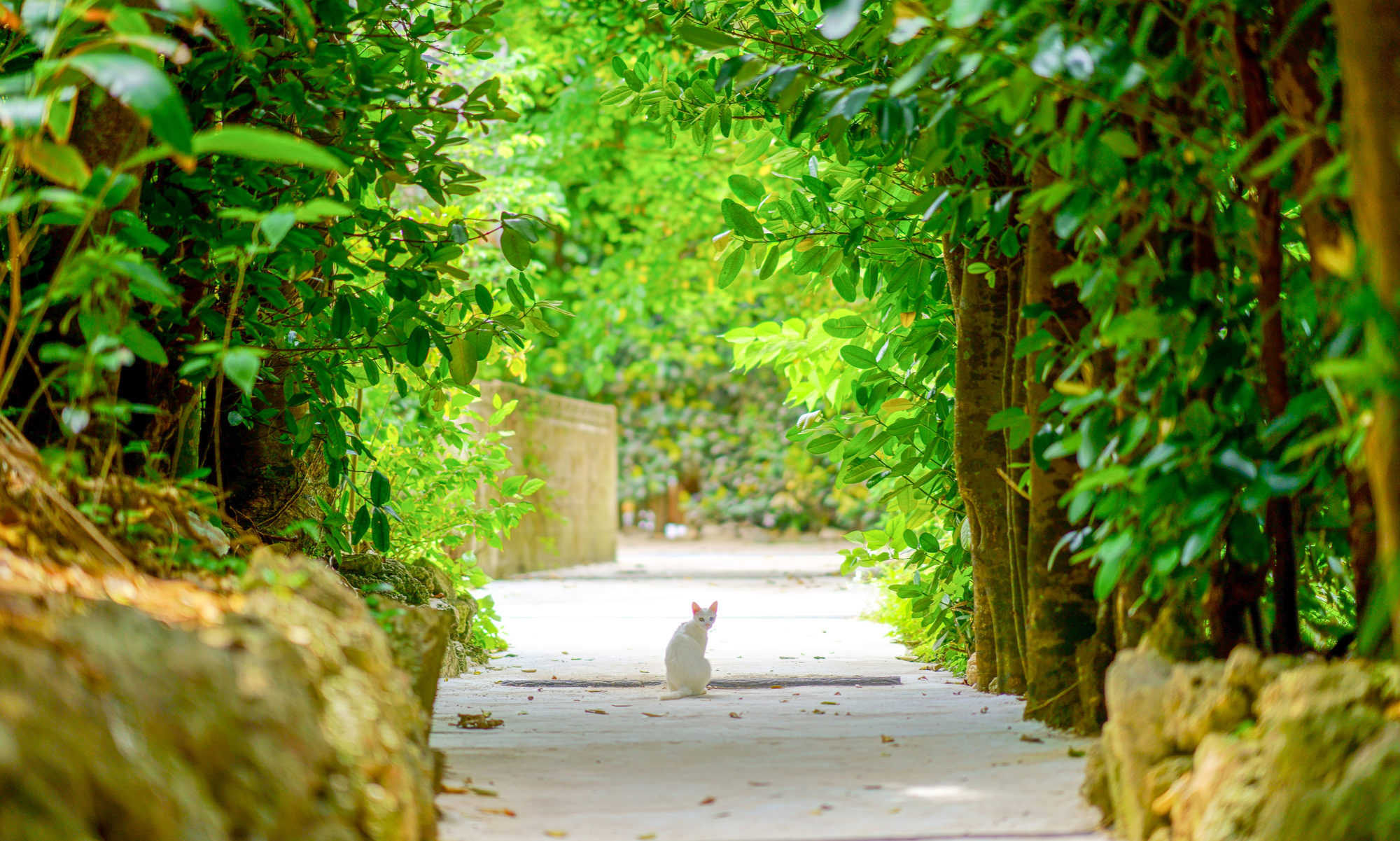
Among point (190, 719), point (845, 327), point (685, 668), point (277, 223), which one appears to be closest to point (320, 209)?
point (277, 223)

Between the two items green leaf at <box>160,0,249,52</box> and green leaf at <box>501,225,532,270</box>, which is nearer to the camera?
green leaf at <box>160,0,249,52</box>

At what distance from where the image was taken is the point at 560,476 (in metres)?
11.9

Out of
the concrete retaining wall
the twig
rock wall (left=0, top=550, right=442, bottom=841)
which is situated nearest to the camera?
rock wall (left=0, top=550, right=442, bottom=841)

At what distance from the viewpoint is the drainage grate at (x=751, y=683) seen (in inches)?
162

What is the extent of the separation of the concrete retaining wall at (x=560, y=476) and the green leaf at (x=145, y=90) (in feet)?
25.1

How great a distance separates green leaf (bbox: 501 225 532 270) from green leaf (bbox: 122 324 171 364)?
3.80ft

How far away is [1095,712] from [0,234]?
301cm

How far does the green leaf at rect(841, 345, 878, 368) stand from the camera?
3.91 m

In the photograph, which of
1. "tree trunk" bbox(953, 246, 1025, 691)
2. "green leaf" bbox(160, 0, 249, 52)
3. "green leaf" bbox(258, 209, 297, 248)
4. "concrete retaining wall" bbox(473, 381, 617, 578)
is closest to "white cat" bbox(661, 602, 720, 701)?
"tree trunk" bbox(953, 246, 1025, 691)

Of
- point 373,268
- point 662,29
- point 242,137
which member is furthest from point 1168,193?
point 662,29

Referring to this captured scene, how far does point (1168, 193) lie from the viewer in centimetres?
224

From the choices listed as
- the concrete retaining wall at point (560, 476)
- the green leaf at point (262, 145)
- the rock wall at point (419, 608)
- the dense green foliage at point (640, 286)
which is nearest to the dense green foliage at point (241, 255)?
the green leaf at point (262, 145)

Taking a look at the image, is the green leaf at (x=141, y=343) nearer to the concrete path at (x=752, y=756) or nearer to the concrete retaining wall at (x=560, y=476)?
the concrete path at (x=752, y=756)

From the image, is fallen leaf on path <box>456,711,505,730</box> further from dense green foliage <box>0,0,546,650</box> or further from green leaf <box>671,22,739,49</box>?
green leaf <box>671,22,739,49</box>
